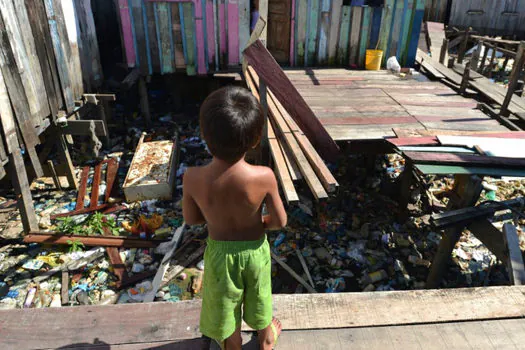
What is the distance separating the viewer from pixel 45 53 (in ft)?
18.4

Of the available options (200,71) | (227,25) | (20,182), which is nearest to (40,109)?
(20,182)

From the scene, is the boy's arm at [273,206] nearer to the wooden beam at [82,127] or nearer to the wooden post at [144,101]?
the wooden beam at [82,127]

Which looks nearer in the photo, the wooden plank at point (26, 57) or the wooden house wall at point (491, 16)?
the wooden plank at point (26, 57)

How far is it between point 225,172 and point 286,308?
3.84 ft

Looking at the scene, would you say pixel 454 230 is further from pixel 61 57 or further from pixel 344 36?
pixel 61 57

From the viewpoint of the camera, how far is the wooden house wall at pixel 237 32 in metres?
7.82

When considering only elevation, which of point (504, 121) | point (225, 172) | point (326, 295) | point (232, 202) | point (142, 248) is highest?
point (225, 172)

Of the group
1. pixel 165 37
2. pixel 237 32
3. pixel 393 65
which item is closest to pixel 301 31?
pixel 237 32

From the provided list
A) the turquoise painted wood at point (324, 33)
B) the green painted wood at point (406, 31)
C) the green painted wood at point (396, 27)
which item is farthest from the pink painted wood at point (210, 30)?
the green painted wood at point (406, 31)

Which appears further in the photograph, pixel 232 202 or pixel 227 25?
pixel 227 25

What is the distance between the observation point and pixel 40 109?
213 inches

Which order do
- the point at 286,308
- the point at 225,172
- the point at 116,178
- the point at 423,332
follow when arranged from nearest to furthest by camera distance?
the point at 225,172, the point at 423,332, the point at 286,308, the point at 116,178

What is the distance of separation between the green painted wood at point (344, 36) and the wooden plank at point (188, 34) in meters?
3.26

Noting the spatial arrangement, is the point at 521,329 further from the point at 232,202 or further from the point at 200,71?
the point at 200,71
